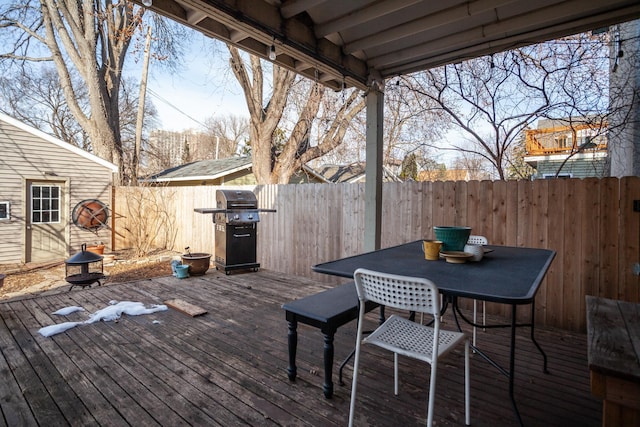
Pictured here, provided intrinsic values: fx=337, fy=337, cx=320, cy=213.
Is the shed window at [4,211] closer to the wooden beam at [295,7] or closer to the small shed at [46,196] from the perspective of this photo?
the small shed at [46,196]

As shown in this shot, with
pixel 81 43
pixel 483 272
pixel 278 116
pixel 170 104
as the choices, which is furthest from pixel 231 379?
pixel 170 104

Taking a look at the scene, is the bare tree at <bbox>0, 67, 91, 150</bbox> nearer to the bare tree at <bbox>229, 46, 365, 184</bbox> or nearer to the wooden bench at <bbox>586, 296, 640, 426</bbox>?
the bare tree at <bbox>229, 46, 365, 184</bbox>

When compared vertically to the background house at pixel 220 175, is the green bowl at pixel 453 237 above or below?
below

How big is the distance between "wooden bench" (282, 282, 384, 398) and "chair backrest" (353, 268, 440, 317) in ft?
1.52

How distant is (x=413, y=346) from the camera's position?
1.76 m

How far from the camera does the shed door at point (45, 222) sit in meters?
7.91

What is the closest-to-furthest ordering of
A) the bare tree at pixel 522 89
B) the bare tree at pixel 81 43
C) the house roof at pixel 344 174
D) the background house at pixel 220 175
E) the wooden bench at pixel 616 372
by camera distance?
the wooden bench at pixel 616 372
the bare tree at pixel 522 89
the bare tree at pixel 81 43
the background house at pixel 220 175
the house roof at pixel 344 174

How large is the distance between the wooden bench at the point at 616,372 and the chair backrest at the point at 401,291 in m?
0.61

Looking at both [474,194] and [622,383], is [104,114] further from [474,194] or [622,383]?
[622,383]

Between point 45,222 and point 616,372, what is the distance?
10344 millimetres

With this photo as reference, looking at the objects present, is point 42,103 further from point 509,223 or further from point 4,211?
point 509,223

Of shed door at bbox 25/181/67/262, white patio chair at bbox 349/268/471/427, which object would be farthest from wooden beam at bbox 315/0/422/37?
shed door at bbox 25/181/67/262

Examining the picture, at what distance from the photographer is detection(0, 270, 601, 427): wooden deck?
190cm

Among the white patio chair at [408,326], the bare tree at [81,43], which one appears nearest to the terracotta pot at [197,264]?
the white patio chair at [408,326]
